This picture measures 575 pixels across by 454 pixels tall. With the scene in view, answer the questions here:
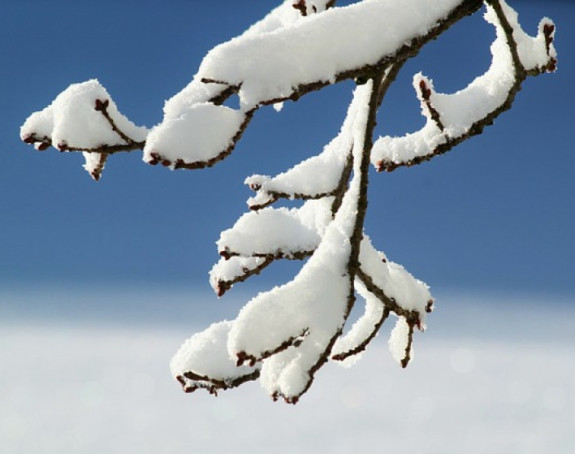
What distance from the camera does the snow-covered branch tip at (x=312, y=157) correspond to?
1914mm

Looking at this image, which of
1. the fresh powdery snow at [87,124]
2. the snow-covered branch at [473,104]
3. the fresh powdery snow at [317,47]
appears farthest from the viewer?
the snow-covered branch at [473,104]

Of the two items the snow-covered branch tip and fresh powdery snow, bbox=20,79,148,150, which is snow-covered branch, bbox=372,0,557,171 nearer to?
the snow-covered branch tip

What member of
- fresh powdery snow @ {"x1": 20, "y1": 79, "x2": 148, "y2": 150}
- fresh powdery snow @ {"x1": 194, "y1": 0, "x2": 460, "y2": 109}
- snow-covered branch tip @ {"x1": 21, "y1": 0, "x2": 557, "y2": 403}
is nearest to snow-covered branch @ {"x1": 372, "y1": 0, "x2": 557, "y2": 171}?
snow-covered branch tip @ {"x1": 21, "y1": 0, "x2": 557, "y2": 403}

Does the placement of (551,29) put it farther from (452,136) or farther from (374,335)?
(374,335)

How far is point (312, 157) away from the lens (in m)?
2.66

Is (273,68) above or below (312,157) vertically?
below

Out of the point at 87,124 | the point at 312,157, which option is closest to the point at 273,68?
the point at 87,124

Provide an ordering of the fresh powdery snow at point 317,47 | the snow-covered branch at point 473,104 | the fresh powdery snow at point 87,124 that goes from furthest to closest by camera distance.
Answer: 1. the snow-covered branch at point 473,104
2. the fresh powdery snow at point 87,124
3. the fresh powdery snow at point 317,47

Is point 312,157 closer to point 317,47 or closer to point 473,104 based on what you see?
point 473,104

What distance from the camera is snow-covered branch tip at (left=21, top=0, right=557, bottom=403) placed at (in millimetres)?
1914

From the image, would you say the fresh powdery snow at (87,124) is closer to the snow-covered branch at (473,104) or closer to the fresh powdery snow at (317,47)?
the fresh powdery snow at (317,47)

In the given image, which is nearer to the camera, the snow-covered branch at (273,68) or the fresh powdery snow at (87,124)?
the snow-covered branch at (273,68)

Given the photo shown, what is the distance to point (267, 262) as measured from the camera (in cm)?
256

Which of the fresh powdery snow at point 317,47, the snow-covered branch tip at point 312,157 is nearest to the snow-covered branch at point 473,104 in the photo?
the snow-covered branch tip at point 312,157
